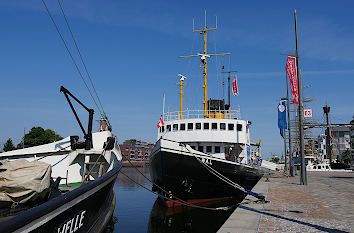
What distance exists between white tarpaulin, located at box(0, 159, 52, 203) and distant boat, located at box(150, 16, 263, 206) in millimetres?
6505

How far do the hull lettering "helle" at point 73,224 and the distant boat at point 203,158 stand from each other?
248 inches

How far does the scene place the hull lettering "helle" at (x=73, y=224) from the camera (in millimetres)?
4375

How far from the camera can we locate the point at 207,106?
24.1 meters

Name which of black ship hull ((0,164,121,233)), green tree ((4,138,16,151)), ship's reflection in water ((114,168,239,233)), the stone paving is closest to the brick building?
green tree ((4,138,16,151))

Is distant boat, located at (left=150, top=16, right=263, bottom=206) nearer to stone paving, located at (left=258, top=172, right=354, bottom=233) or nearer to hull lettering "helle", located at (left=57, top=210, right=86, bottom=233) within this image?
stone paving, located at (left=258, top=172, right=354, bottom=233)

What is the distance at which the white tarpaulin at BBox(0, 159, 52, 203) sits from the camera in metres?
5.22

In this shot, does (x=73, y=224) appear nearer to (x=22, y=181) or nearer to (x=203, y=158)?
(x=22, y=181)

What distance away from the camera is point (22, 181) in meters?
5.34

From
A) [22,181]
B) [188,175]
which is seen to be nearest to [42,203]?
[22,181]

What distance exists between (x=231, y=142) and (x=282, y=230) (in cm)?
1293

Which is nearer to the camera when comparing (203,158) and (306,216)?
(306,216)

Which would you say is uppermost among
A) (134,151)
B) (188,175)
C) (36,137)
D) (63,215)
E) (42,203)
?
(36,137)

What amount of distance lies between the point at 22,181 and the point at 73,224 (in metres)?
1.39

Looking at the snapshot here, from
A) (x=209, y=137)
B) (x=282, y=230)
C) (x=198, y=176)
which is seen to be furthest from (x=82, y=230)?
(x=209, y=137)
